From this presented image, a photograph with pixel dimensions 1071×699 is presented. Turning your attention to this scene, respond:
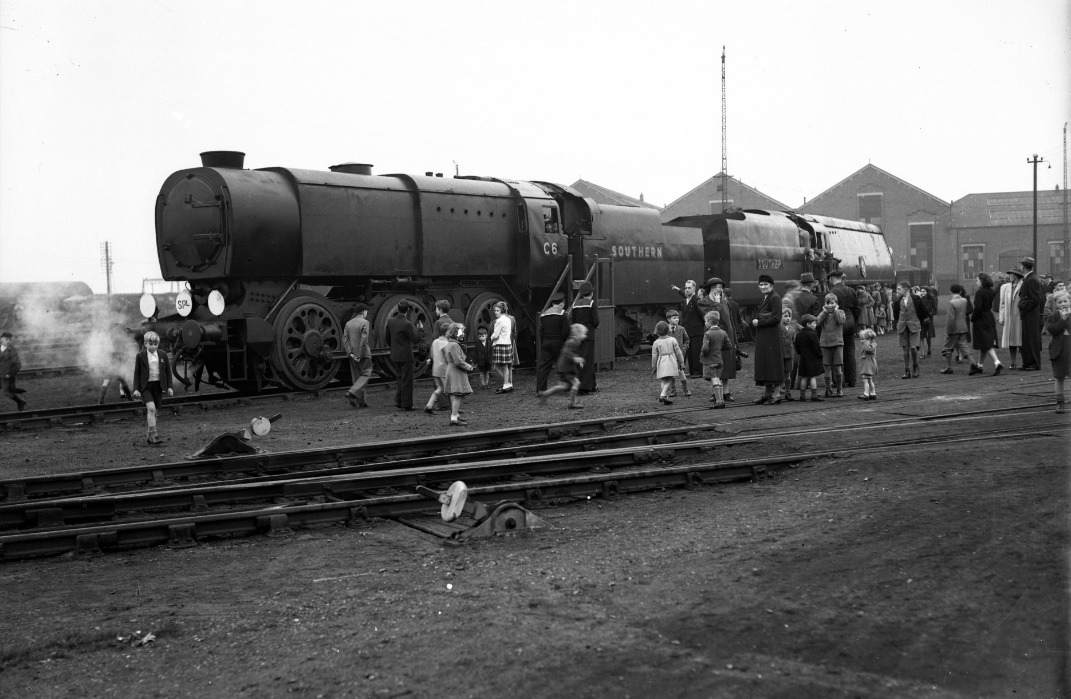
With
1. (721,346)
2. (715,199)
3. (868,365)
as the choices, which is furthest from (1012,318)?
(715,199)

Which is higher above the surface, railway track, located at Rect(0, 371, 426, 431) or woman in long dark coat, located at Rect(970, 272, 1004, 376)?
woman in long dark coat, located at Rect(970, 272, 1004, 376)

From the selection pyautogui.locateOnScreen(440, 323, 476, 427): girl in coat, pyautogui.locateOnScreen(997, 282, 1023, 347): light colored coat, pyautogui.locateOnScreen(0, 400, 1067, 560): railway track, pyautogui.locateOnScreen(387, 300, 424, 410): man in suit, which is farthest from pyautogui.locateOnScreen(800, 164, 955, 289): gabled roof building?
pyautogui.locateOnScreen(0, 400, 1067, 560): railway track

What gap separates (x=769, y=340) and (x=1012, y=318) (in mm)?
5760

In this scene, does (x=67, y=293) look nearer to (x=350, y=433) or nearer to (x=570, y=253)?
(x=570, y=253)

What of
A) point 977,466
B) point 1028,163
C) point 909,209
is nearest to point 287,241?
point 977,466

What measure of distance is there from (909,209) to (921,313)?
2102 inches

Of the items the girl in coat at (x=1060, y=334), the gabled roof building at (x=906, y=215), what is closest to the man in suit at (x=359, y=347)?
the girl in coat at (x=1060, y=334)

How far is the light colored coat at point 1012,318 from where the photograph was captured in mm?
16781

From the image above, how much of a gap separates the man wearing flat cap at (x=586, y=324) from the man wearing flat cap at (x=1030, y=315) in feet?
22.9

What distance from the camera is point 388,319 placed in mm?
18172

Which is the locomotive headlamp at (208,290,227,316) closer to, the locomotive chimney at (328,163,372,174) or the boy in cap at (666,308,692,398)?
the locomotive chimney at (328,163,372,174)

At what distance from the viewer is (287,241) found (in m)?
16.8

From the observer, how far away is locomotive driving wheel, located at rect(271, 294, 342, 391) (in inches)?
654

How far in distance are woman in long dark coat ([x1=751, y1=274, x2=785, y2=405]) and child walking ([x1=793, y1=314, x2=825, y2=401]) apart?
445 millimetres
